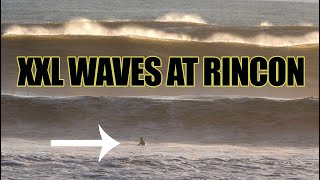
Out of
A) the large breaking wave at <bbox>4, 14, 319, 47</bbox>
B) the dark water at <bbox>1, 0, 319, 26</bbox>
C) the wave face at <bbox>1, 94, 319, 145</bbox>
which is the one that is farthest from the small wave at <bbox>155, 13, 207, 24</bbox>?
the wave face at <bbox>1, 94, 319, 145</bbox>

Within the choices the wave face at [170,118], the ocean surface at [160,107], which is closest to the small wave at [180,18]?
the ocean surface at [160,107]

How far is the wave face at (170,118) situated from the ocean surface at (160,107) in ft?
0.09

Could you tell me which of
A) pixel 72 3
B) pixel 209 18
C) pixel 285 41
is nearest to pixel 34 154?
pixel 285 41

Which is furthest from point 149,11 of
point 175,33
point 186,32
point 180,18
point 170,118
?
point 170,118

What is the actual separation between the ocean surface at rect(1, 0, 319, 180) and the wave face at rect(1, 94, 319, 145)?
1.0 inches

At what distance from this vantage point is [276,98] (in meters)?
15.8

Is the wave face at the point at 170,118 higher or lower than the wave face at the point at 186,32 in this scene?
lower

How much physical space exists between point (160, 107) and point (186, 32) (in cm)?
1346

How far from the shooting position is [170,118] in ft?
44.8

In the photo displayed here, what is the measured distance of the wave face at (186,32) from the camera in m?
26.3

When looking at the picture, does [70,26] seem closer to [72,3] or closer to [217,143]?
[72,3]

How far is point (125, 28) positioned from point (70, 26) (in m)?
2.58

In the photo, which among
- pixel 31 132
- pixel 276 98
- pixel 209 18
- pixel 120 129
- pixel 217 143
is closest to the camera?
pixel 217 143

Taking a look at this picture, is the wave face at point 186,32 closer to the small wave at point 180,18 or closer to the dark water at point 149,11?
the small wave at point 180,18
